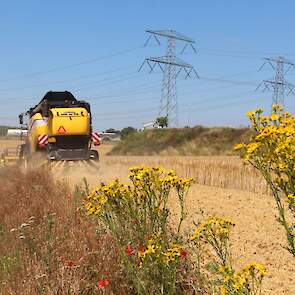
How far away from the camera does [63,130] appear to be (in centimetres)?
1812

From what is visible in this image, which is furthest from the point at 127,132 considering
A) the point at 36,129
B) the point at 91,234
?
the point at 91,234

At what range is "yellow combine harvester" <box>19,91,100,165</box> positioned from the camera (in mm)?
18047

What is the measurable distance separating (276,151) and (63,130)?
1583 centimetres

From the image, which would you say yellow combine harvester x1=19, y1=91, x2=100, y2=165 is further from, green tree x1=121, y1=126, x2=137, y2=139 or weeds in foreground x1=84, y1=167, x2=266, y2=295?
green tree x1=121, y1=126, x2=137, y2=139

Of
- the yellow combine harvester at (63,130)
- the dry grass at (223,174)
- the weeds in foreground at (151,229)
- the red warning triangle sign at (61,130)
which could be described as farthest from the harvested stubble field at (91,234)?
the red warning triangle sign at (61,130)

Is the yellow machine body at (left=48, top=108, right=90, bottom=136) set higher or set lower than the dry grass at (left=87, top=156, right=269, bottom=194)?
higher

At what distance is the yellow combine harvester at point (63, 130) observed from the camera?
18.0 metres

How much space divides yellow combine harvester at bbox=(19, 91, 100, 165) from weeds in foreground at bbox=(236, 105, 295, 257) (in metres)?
15.2

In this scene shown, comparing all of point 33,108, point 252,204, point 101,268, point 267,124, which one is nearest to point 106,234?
point 101,268

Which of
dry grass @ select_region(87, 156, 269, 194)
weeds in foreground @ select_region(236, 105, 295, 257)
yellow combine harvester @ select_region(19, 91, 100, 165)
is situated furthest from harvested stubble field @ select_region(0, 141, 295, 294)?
yellow combine harvester @ select_region(19, 91, 100, 165)

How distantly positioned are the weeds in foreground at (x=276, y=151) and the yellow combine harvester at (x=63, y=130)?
15164 mm

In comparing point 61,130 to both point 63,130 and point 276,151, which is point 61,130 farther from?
point 276,151

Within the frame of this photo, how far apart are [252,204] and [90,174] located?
7.68 meters

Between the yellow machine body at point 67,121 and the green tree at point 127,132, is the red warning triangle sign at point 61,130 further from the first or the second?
the green tree at point 127,132
